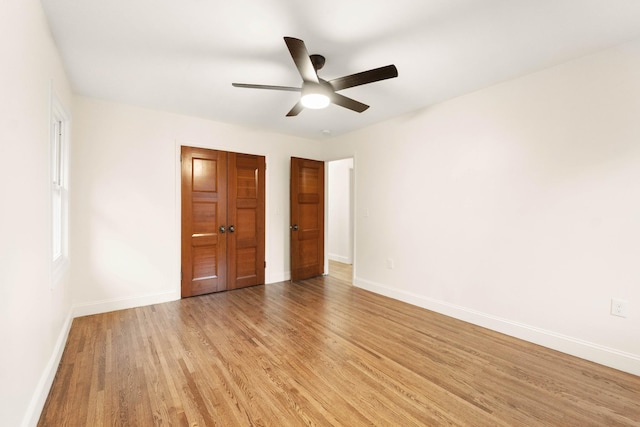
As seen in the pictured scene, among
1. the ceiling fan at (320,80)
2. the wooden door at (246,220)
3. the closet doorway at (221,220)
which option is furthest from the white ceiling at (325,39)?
the wooden door at (246,220)

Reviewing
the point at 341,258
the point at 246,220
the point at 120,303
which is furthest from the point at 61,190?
the point at 341,258

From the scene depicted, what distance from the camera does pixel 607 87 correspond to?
2.29m

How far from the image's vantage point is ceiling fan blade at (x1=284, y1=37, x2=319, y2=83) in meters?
1.70

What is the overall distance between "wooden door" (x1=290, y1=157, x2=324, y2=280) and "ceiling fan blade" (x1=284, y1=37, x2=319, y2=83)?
8.68ft

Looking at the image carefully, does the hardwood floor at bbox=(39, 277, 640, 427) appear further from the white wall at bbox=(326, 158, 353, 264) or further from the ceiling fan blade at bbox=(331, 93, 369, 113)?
the white wall at bbox=(326, 158, 353, 264)

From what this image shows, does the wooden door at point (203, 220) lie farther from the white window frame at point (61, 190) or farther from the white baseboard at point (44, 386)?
the white baseboard at point (44, 386)

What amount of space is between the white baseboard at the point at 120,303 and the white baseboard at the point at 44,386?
76 centimetres

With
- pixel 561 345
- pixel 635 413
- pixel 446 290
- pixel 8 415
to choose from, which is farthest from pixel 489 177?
pixel 8 415

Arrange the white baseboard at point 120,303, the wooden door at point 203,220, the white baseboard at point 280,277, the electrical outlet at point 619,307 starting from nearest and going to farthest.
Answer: the electrical outlet at point 619,307 < the white baseboard at point 120,303 < the wooden door at point 203,220 < the white baseboard at point 280,277

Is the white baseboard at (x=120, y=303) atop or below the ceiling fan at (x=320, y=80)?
below

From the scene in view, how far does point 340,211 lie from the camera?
672 centimetres

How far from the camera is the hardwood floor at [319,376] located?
1.71 meters

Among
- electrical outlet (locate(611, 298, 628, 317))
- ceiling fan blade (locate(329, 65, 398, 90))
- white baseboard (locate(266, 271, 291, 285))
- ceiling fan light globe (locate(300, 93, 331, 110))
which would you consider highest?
ceiling fan blade (locate(329, 65, 398, 90))

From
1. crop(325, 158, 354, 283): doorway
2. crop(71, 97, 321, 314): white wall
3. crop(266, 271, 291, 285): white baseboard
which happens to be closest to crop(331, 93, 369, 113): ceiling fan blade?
crop(71, 97, 321, 314): white wall
